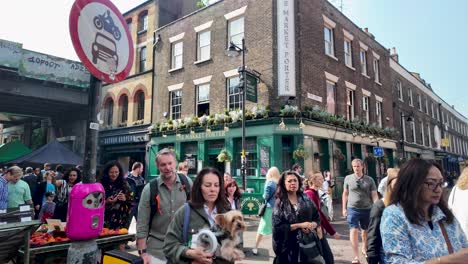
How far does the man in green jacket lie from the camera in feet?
9.64

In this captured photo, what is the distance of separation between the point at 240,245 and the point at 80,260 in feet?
5.15

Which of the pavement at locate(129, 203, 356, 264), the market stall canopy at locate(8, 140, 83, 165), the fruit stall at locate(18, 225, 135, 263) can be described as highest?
the market stall canopy at locate(8, 140, 83, 165)

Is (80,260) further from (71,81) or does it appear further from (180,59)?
(71,81)

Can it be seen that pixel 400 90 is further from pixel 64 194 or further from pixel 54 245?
pixel 54 245

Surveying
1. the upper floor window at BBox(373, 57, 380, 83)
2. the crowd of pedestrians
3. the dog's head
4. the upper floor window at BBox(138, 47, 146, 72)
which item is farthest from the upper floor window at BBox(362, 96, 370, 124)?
the dog's head

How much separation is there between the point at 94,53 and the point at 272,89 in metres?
11.2

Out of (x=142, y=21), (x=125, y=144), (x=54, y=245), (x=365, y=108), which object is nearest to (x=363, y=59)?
(x=365, y=108)

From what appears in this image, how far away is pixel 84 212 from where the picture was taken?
2570mm

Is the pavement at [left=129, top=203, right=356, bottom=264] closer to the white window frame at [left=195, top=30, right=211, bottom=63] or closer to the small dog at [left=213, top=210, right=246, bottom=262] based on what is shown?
the small dog at [left=213, top=210, right=246, bottom=262]

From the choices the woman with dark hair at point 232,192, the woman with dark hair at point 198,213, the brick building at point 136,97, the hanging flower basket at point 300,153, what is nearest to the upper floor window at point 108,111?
the brick building at point 136,97

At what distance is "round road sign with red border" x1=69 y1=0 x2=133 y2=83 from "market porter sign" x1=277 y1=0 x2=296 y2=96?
421 inches

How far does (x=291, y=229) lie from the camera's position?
3654 mm

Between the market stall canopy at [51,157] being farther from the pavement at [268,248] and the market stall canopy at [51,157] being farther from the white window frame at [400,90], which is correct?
the white window frame at [400,90]

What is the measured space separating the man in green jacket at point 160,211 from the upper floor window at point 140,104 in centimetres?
1733
